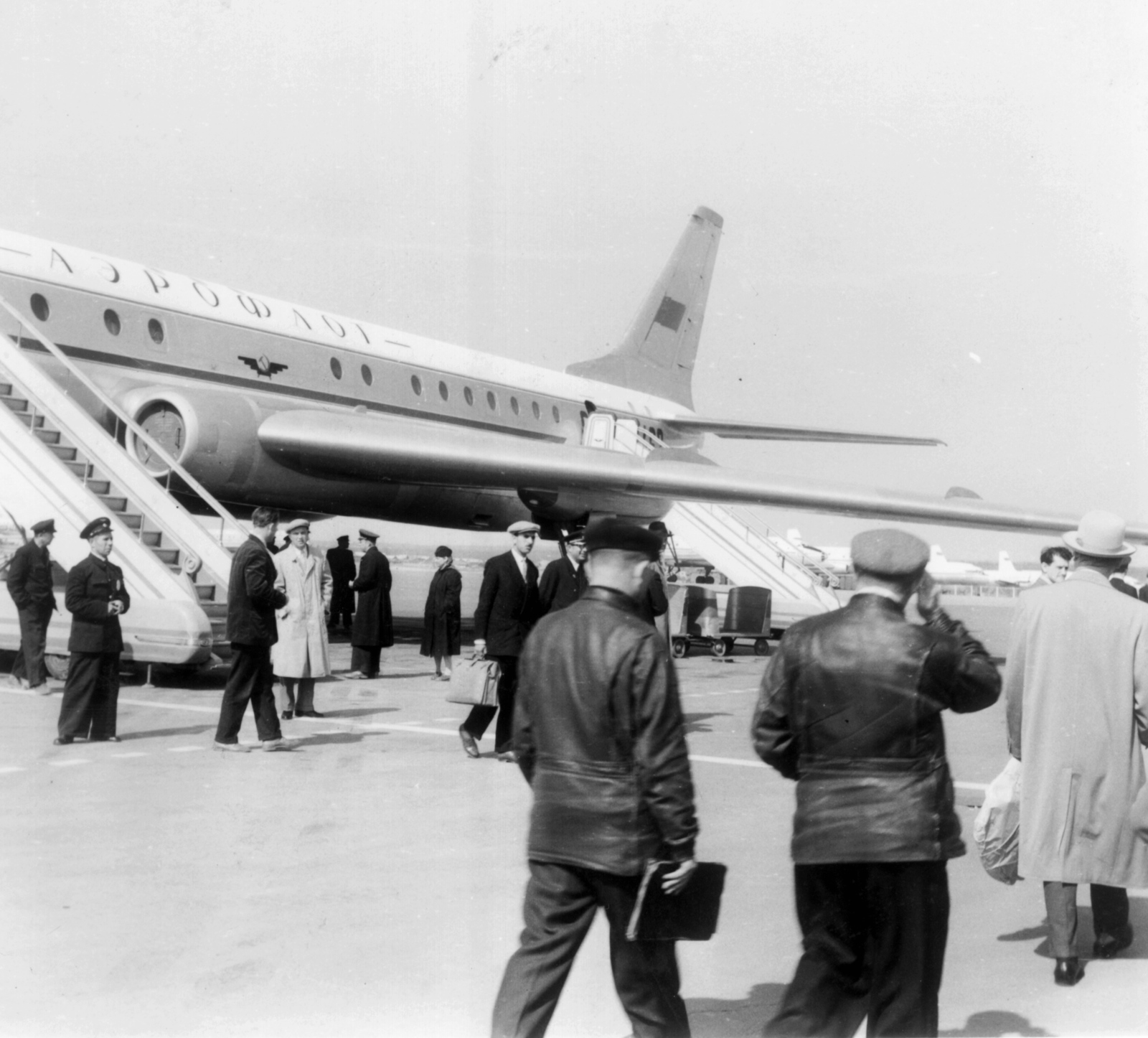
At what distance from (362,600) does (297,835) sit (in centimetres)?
744

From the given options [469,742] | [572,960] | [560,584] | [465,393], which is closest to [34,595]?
[469,742]

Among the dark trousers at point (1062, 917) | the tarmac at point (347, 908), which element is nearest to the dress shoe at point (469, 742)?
the tarmac at point (347, 908)

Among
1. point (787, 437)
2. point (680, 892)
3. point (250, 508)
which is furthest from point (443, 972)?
point (787, 437)

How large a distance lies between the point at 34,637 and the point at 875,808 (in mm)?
9589

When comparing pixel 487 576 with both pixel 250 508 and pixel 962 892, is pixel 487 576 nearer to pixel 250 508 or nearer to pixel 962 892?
pixel 962 892

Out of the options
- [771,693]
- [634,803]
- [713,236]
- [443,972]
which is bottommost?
[443,972]

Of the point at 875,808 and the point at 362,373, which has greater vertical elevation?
the point at 362,373

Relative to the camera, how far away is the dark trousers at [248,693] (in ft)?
28.3

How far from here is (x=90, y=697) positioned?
29.1 feet

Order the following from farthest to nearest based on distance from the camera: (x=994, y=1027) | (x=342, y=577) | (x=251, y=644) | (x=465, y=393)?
(x=465, y=393) < (x=342, y=577) < (x=251, y=644) < (x=994, y=1027)

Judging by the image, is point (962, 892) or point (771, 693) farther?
point (962, 892)

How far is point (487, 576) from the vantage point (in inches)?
349

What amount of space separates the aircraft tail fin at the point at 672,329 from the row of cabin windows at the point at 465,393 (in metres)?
4.90

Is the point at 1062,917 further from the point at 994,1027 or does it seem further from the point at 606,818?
the point at 606,818
